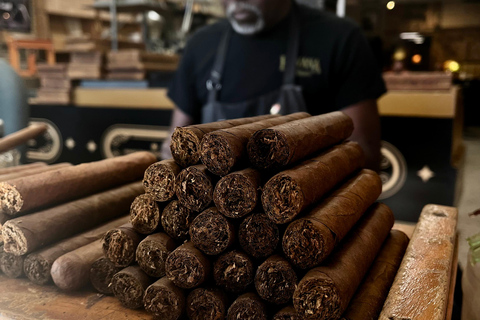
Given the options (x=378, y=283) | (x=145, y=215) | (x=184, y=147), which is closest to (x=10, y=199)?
(x=145, y=215)

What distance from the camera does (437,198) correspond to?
9.27 feet

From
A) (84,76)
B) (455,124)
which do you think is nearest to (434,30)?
(455,124)

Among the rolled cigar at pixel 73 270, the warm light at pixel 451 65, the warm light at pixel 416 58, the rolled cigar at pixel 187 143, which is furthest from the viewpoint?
the warm light at pixel 416 58

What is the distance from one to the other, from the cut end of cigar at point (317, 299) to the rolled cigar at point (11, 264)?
2.13 ft

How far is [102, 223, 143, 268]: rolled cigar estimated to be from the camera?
86 centimetres

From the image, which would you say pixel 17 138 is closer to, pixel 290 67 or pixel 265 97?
pixel 265 97

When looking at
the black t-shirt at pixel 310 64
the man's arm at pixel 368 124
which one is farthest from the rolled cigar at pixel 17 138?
the man's arm at pixel 368 124

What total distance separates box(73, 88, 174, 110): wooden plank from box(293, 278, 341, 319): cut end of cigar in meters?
2.88

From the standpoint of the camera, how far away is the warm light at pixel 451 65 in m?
2.13

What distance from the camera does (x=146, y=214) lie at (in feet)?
2.75

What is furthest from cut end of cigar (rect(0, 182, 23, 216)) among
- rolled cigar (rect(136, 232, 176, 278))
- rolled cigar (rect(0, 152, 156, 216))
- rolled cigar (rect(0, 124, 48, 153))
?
rolled cigar (rect(0, 124, 48, 153))

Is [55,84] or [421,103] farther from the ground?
[55,84]

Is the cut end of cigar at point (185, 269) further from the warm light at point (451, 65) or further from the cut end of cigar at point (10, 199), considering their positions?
the warm light at point (451, 65)

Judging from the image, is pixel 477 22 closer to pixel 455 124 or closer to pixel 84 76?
pixel 455 124
